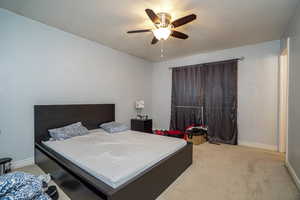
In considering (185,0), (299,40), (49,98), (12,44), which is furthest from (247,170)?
(12,44)

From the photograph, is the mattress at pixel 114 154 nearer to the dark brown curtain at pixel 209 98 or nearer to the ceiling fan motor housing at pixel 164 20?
the ceiling fan motor housing at pixel 164 20

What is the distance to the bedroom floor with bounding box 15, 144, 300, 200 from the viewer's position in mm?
1838

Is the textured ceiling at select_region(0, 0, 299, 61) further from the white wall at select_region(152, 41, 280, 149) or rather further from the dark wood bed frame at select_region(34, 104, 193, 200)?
the dark wood bed frame at select_region(34, 104, 193, 200)

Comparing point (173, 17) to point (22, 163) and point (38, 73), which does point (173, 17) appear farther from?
point (22, 163)

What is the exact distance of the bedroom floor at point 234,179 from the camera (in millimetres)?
1838

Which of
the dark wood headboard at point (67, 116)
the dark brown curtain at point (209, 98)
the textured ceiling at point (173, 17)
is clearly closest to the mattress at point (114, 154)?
the dark wood headboard at point (67, 116)

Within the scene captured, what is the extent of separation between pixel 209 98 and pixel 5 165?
471cm

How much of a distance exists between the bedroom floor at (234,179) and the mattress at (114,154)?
48cm

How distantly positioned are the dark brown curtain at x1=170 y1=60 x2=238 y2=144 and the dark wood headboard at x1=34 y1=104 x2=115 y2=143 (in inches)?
91.2

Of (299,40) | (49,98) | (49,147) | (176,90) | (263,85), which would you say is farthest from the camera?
(176,90)

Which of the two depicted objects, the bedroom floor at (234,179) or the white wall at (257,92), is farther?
the white wall at (257,92)

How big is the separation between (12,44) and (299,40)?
456 cm

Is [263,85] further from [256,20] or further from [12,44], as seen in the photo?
[12,44]

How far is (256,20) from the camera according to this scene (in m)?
2.59
